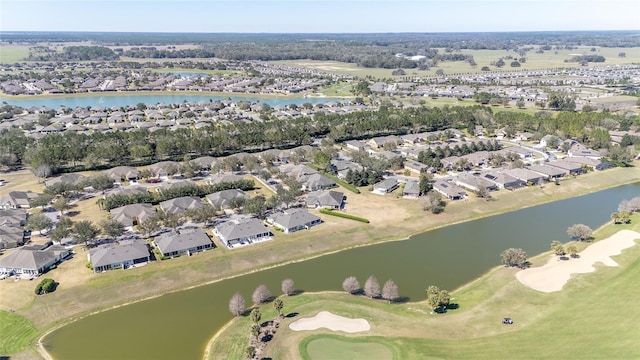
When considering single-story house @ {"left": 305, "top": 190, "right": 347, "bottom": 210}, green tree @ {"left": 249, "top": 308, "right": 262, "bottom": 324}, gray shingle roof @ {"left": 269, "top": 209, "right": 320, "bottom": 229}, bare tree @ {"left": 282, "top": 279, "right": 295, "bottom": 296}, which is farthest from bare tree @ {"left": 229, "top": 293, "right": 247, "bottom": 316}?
single-story house @ {"left": 305, "top": 190, "right": 347, "bottom": 210}

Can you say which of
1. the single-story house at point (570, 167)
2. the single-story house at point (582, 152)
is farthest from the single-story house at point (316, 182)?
the single-story house at point (582, 152)

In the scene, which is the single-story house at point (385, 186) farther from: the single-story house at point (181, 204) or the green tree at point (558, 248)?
the single-story house at point (181, 204)

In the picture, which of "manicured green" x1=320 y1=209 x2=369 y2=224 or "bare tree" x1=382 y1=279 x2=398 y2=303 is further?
"manicured green" x1=320 y1=209 x2=369 y2=224

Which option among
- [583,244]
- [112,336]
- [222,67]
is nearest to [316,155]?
[583,244]

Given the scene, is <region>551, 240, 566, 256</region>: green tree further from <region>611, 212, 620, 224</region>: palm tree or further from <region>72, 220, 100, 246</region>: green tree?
<region>72, 220, 100, 246</region>: green tree

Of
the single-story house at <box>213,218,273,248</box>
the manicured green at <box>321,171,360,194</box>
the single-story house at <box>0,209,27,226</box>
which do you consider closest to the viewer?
the single-story house at <box>213,218,273,248</box>

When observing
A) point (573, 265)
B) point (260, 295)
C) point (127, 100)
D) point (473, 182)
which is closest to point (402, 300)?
point (260, 295)

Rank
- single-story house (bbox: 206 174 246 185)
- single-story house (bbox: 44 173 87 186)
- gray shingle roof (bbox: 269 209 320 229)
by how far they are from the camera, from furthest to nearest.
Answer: single-story house (bbox: 206 174 246 185) → single-story house (bbox: 44 173 87 186) → gray shingle roof (bbox: 269 209 320 229)
